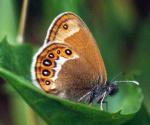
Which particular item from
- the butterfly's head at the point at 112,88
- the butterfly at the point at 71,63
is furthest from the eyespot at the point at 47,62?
the butterfly's head at the point at 112,88

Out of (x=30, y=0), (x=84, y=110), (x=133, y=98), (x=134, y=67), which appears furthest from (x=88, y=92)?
(x=30, y=0)

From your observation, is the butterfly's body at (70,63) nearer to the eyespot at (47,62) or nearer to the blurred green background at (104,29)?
the eyespot at (47,62)

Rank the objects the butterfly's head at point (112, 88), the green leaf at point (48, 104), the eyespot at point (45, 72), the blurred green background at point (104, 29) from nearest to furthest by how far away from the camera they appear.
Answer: the green leaf at point (48, 104) < the eyespot at point (45, 72) < the butterfly's head at point (112, 88) < the blurred green background at point (104, 29)

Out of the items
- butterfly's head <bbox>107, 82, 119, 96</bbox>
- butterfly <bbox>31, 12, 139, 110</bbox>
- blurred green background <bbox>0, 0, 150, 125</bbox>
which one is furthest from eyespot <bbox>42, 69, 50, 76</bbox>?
blurred green background <bbox>0, 0, 150, 125</bbox>

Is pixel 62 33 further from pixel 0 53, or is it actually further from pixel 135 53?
pixel 135 53

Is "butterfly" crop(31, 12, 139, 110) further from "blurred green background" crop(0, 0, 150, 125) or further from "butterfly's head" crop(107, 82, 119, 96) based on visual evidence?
"blurred green background" crop(0, 0, 150, 125)

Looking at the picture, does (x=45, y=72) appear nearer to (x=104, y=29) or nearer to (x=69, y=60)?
(x=69, y=60)
